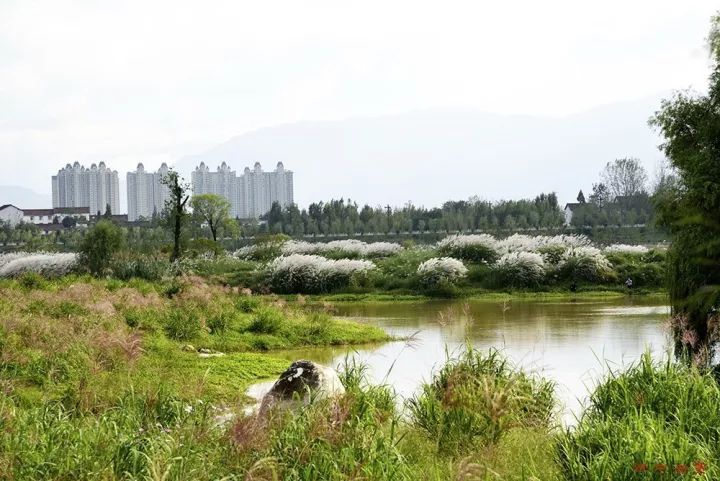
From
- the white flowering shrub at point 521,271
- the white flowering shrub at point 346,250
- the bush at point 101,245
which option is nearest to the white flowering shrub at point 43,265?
the bush at point 101,245

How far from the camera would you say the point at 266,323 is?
1501cm

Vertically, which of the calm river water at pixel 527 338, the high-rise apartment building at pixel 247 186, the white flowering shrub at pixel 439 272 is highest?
the high-rise apartment building at pixel 247 186

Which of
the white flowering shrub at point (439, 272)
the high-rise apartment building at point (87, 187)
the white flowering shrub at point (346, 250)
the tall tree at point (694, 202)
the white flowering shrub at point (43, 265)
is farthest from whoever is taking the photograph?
the high-rise apartment building at point (87, 187)

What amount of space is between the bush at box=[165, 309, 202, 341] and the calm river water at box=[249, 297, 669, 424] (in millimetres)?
1354

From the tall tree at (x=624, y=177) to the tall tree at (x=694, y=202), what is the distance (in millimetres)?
52111

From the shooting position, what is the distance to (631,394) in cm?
687

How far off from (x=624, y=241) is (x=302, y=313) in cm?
3021

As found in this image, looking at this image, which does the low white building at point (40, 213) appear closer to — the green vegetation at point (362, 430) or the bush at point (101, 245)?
the bush at point (101, 245)

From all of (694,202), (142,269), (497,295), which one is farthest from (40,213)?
(694,202)

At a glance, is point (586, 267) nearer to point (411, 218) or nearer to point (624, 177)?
point (411, 218)

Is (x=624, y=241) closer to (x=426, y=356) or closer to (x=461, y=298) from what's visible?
(x=461, y=298)

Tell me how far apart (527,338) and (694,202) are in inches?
136

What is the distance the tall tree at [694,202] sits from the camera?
11.6 meters

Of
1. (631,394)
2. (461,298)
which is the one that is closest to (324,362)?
(631,394)
